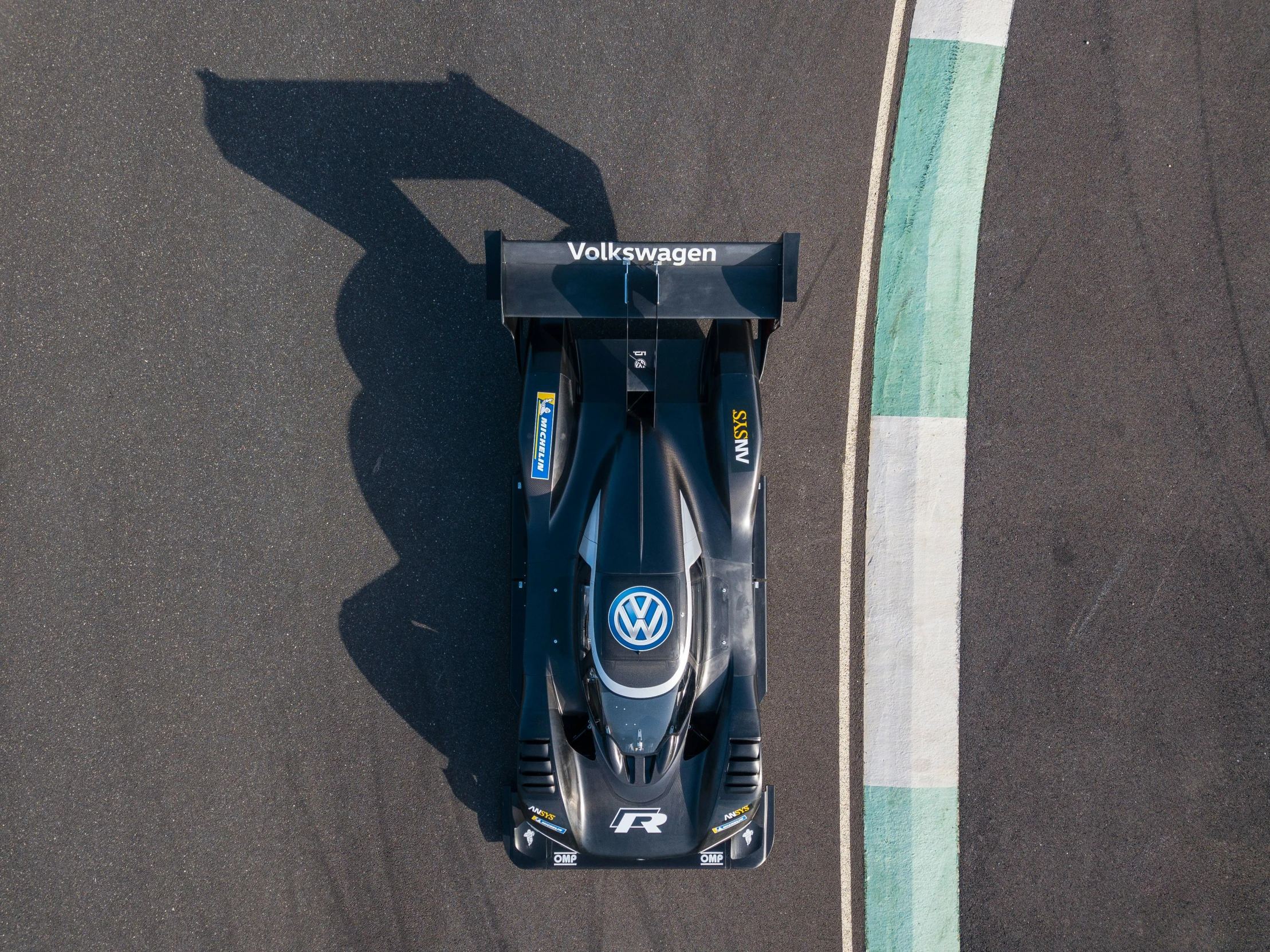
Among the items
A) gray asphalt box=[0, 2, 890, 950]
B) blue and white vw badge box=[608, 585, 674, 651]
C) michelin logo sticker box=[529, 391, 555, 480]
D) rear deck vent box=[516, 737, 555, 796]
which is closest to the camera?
blue and white vw badge box=[608, 585, 674, 651]

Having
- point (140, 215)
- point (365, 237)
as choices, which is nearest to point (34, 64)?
point (140, 215)

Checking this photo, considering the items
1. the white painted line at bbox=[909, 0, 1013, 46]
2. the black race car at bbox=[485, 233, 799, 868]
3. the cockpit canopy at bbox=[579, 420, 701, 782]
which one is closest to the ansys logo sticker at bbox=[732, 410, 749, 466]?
the black race car at bbox=[485, 233, 799, 868]

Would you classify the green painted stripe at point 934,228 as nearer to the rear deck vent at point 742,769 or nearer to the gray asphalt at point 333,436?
the gray asphalt at point 333,436

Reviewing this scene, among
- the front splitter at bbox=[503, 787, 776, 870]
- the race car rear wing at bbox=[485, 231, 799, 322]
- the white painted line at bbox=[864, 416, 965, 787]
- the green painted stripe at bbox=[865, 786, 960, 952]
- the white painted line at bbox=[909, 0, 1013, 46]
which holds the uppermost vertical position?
the white painted line at bbox=[909, 0, 1013, 46]

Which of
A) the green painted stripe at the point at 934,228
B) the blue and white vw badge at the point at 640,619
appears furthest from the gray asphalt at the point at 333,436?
the blue and white vw badge at the point at 640,619

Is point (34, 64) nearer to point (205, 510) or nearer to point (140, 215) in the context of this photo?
point (140, 215)

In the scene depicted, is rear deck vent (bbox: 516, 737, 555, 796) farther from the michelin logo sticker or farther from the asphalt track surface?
the michelin logo sticker
